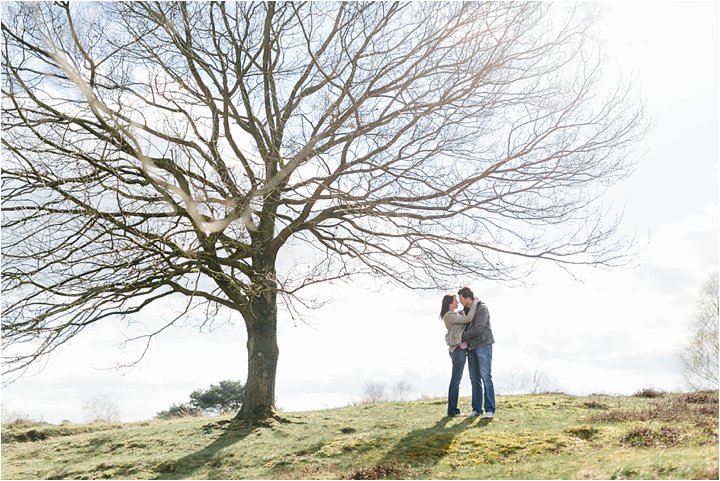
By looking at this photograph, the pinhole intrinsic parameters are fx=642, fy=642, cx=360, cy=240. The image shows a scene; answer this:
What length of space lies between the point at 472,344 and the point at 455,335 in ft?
1.21

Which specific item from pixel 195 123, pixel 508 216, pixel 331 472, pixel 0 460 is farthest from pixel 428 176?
pixel 0 460

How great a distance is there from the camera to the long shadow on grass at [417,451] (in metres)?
9.41

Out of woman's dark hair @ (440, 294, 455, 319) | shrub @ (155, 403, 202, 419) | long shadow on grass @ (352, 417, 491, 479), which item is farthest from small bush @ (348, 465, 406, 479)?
shrub @ (155, 403, 202, 419)

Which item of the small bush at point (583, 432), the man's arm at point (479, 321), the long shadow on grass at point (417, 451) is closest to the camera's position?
the long shadow on grass at point (417, 451)

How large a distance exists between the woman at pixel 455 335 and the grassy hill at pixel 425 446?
0.70 m

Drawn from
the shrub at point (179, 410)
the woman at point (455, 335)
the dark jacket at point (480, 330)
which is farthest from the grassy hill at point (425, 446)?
the shrub at point (179, 410)

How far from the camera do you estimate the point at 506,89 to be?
14.1 m

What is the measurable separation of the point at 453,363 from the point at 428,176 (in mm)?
4150

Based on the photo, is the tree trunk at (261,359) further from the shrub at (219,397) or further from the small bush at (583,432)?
the shrub at (219,397)

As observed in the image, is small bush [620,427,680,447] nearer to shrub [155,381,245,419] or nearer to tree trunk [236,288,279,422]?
tree trunk [236,288,279,422]

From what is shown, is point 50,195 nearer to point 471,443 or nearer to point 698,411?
point 471,443

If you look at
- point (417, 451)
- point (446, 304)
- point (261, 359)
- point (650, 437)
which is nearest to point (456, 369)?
point (446, 304)

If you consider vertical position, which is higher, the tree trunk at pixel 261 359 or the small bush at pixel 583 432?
the tree trunk at pixel 261 359

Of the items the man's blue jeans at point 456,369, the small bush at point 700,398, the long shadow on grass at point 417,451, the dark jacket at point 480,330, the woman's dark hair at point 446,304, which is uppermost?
the woman's dark hair at point 446,304
